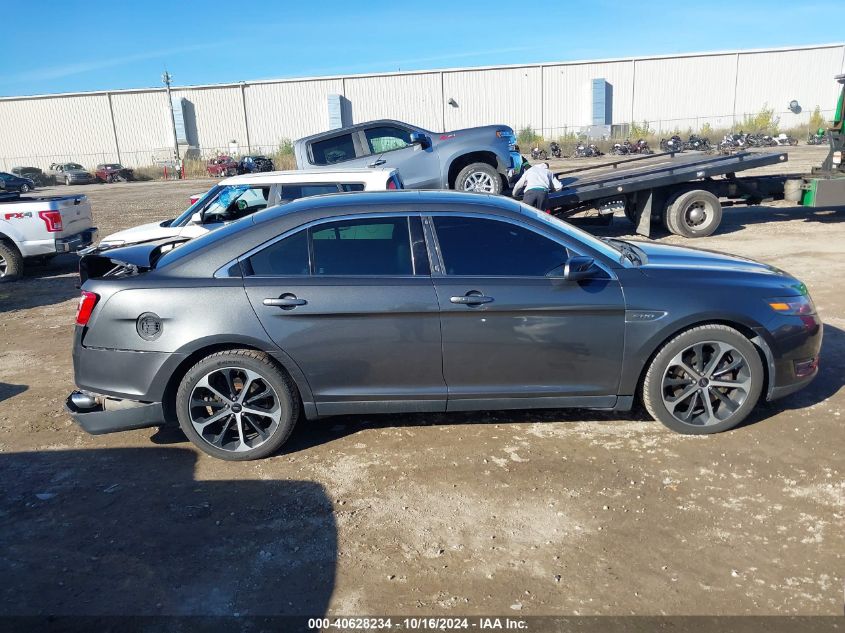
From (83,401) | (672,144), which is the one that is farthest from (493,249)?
(672,144)

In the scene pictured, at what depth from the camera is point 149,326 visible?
4.18 m

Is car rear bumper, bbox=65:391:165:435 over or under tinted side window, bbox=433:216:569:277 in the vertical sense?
under

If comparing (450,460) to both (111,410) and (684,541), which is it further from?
(111,410)

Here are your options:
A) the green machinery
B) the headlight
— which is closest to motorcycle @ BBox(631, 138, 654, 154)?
the green machinery

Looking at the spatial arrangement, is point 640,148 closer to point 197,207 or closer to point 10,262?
point 10,262

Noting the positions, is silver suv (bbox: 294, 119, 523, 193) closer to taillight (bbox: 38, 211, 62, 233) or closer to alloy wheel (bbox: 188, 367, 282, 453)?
taillight (bbox: 38, 211, 62, 233)

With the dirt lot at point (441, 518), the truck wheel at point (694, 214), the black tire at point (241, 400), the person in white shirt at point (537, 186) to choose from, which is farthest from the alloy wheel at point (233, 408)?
the truck wheel at point (694, 214)

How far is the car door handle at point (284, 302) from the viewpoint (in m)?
4.16

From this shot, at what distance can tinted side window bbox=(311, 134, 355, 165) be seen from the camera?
11.7 meters

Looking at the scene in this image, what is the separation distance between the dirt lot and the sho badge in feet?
2.83

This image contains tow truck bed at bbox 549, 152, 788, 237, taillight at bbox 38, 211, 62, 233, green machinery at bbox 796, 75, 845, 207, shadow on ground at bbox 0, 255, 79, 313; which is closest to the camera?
shadow on ground at bbox 0, 255, 79, 313

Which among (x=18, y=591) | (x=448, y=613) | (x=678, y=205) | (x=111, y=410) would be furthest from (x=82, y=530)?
(x=678, y=205)

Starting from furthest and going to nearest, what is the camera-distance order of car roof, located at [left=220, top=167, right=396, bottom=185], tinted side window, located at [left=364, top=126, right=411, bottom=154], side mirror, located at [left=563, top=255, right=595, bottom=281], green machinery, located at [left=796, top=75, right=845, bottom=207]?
green machinery, located at [left=796, top=75, right=845, bottom=207] → tinted side window, located at [left=364, top=126, right=411, bottom=154] → car roof, located at [left=220, top=167, right=396, bottom=185] → side mirror, located at [left=563, top=255, right=595, bottom=281]

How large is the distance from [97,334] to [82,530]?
1.21 meters
